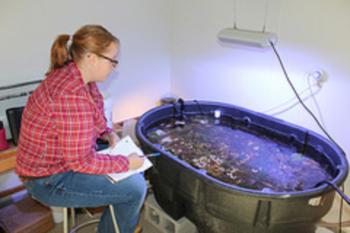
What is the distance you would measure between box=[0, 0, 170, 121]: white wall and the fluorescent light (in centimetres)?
87

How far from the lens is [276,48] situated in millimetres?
2393

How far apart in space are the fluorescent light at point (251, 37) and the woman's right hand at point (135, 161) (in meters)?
1.14

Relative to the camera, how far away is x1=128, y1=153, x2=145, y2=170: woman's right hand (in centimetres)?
155

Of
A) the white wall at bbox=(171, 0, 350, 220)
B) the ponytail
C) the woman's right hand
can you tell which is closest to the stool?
the woman's right hand

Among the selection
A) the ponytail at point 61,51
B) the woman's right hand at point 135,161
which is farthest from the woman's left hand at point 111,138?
the ponytail at point 61,51

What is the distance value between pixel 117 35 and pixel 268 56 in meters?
1.25

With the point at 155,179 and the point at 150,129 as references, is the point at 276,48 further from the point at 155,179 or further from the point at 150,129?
the point at 155,179

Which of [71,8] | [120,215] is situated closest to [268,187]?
[120,215]

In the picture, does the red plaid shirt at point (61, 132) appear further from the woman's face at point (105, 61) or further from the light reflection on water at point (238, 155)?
the light reflection on water at point (238, 155)

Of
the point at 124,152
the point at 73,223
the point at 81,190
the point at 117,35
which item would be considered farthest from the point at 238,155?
the point at 117,35

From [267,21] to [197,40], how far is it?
2.49 feet

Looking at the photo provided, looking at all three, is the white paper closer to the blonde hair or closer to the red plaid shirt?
the red plaid shirt

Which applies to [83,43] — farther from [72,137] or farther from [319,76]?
[319,76]

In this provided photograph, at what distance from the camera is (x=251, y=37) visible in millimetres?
2178
